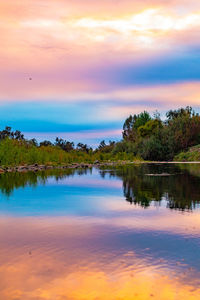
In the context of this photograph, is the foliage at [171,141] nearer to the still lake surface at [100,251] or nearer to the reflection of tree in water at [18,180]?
the reflection of tree in water at [18,180]

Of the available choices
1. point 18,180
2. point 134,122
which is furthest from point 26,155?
point 134,122

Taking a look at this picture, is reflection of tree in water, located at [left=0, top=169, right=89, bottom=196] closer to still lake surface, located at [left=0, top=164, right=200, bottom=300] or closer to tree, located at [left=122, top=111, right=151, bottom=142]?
still lake surface, located at [left=0, top=164, right=200, bottom=300]

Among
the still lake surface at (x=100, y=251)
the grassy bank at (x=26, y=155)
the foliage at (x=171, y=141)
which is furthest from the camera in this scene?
the foliage at (x=171, y=141)

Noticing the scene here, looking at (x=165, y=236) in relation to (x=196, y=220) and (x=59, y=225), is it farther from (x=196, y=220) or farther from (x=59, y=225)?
(x=59, y=225)

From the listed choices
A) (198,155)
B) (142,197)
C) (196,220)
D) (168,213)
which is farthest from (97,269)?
(198,155)

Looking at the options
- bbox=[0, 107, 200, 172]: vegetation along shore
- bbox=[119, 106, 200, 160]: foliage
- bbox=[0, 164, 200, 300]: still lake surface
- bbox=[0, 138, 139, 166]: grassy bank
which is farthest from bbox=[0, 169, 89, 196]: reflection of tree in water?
bbox=[119, 106, 200, 160]: foliage

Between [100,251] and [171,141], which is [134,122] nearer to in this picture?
[171,141]

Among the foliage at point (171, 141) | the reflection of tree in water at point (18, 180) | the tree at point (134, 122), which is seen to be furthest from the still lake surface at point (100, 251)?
the tree at point (134, 122)

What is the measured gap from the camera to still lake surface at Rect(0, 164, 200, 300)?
12.6ft

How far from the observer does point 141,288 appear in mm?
3867

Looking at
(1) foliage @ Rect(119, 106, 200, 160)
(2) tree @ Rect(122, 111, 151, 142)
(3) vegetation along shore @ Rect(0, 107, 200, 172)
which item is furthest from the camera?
(2) tree @ Rect(122, 111, 151, 142)

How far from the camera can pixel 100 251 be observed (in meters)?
5.24

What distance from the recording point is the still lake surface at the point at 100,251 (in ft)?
12.6

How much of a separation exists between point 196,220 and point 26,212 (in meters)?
4.02
